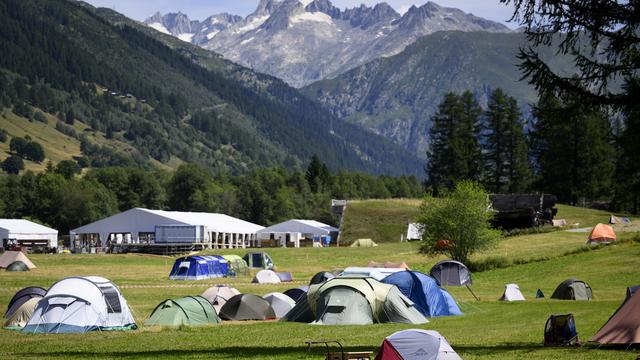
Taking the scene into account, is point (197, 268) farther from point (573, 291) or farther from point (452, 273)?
point (573, 291)

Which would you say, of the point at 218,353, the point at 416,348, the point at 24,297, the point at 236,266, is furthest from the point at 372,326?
the point at 236,266

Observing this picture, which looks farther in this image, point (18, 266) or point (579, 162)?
point (579, 162)

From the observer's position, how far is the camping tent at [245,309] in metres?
34.3

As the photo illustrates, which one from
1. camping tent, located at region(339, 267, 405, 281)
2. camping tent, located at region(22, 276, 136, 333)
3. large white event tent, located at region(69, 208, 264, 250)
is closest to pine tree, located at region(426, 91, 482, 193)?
large white event tent, located at region(69, 208, 264, 250)

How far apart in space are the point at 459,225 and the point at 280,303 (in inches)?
968

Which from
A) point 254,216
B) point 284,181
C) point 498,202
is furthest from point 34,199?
point 498,202

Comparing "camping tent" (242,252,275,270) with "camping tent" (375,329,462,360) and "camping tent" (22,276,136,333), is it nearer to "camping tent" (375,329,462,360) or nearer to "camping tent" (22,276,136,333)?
"camping tent" (22,276,136,333)

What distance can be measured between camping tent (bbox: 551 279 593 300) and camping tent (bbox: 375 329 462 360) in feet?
85.6

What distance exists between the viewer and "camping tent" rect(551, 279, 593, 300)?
41.8 meters

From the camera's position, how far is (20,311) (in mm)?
29922

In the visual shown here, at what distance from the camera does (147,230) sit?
106562 millimetres

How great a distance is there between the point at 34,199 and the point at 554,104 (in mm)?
130300

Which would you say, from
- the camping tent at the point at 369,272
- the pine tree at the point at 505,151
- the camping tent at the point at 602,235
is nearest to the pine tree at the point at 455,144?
the pine tree at the point at 505,151

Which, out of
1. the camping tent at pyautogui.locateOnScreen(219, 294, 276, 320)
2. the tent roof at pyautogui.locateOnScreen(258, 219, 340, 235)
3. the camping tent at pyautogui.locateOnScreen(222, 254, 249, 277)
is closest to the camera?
the camping tent at pyautogui.locateOnScreen(219, 294, 276, 320)
